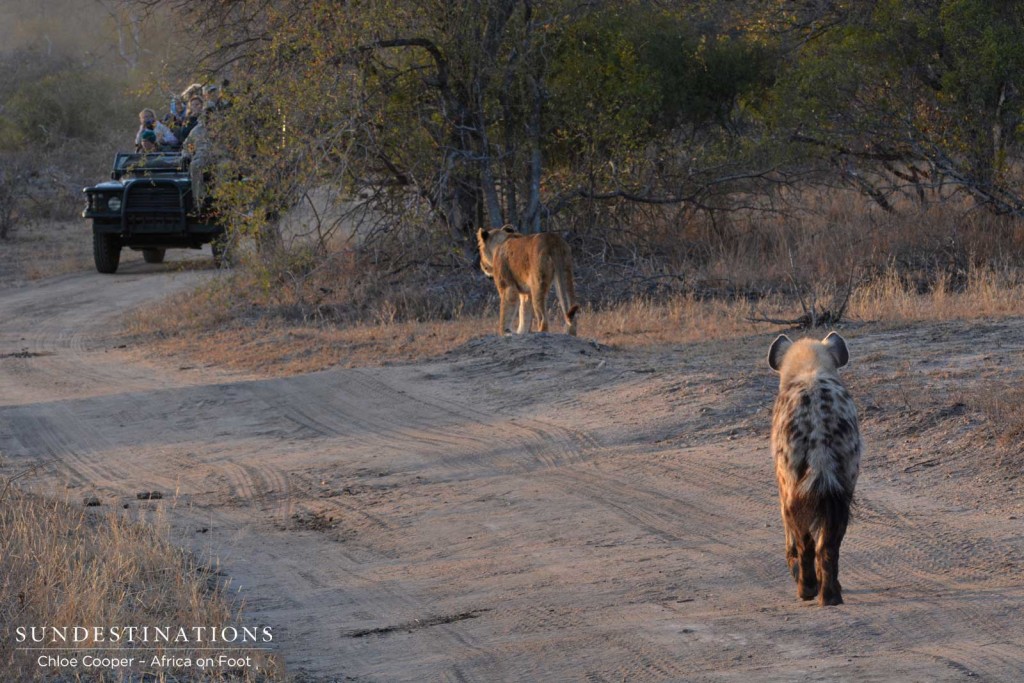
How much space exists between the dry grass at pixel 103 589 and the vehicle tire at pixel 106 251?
56.5 ft

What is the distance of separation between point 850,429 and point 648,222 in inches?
546

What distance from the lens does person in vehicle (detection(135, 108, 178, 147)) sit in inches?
936

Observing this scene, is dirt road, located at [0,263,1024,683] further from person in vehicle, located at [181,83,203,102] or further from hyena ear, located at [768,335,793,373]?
person in vehicle, located at [181,83,203,102]

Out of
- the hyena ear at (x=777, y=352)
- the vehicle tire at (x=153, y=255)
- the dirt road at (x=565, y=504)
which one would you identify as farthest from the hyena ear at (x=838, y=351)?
the vehicle tire at (x=153, y=255)

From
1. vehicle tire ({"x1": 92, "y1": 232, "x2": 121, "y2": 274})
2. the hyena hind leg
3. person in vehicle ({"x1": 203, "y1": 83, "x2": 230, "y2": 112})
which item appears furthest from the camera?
vehicle tire ({"x1": 92, "y1": 232, "x2": 121, "y2": 274})

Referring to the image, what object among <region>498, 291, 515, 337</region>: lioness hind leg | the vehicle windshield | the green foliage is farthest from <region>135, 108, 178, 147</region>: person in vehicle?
the green foliage

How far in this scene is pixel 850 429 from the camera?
18.3 feet

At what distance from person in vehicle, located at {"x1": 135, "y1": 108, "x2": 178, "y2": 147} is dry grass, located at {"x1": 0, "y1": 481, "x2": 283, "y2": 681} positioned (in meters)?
17.3

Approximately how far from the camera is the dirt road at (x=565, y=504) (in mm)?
5316

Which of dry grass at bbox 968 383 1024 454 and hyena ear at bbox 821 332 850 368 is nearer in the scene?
hyena ear at bbox 821 332 850 368

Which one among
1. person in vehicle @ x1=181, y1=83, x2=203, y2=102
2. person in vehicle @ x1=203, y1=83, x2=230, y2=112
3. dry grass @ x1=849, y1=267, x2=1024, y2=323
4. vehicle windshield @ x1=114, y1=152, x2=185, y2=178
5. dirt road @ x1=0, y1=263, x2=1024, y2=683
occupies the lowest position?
dirt road @ x1=0, y1=263, x2=1024, y2=683

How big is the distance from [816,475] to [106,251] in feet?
68.2

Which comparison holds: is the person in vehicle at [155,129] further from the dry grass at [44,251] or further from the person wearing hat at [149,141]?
the dry grass at [44,251]

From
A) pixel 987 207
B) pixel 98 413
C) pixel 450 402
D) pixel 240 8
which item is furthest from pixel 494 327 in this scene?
pixel 987 207
